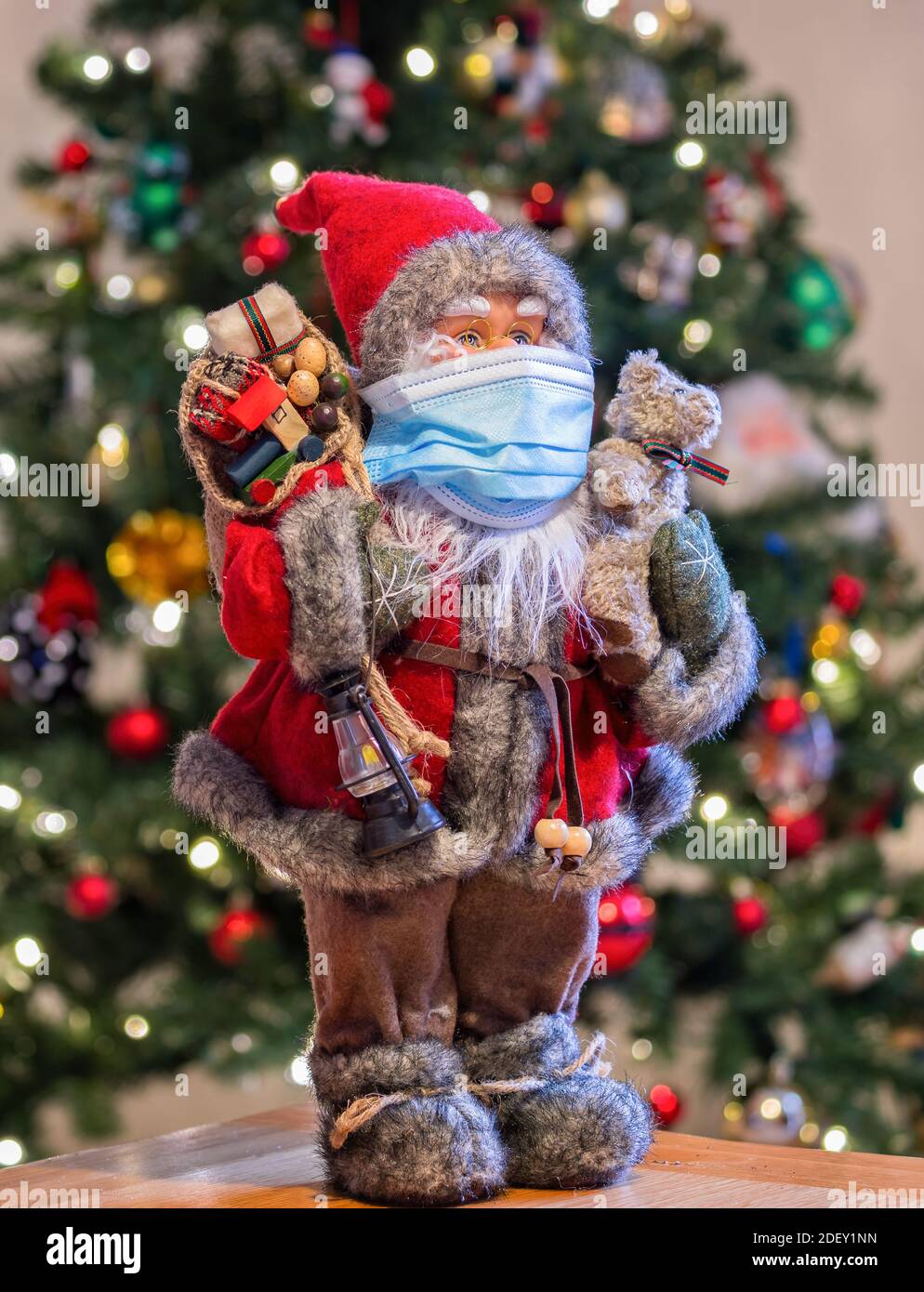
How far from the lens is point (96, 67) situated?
1955 mm

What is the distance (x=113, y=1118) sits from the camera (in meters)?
1.99

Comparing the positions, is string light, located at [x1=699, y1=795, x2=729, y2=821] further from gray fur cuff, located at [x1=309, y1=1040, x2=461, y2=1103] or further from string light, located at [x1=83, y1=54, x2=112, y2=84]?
string light, located at [x1=83, y1=54, x2=112, y2=84]

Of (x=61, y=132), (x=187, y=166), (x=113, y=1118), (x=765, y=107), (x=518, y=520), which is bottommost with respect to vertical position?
(x=113, y=1118)

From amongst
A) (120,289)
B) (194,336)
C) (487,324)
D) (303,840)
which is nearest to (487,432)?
(487,324)

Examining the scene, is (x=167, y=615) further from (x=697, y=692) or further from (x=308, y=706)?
(x=697, y=692)

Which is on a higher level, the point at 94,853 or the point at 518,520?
the point at 518,520

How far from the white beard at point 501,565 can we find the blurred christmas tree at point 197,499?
32.4 inches

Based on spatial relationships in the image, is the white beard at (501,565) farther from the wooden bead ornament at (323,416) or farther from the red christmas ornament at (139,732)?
the red christmas ornament at (139,732)

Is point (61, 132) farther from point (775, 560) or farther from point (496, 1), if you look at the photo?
point (775, 560)

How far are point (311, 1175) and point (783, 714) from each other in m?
1.09

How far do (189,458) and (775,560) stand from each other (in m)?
1.14

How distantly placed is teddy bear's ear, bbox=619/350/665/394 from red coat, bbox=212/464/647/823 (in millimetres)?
204

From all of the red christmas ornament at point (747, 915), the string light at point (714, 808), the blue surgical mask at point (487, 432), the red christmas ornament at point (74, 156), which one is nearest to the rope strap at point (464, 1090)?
the blue surgical mask at point (487, 432)

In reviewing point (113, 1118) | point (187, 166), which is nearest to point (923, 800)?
point (113, 1118)
